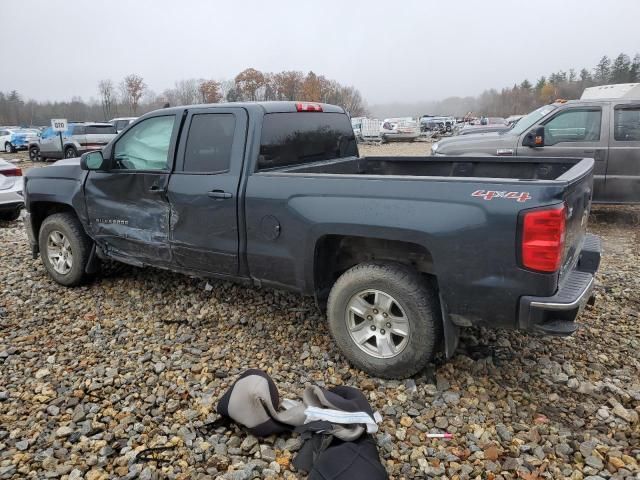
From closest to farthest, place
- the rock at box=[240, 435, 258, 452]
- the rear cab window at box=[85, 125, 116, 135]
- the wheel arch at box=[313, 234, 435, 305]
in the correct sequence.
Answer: the rock at box=[240, 435, 258, 452] → the wheel arch at box=[313, 234, 435, 305] → the rear cab window at box=[85, 125, 116, 135]

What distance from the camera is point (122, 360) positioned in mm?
3758

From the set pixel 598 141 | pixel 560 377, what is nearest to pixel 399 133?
pixel 598 141

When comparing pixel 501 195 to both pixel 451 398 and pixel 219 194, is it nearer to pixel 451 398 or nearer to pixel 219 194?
pixel 451 398

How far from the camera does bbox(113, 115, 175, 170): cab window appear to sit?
428cm

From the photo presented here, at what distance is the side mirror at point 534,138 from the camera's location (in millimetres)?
7365

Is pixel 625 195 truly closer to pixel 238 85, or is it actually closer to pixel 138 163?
pixel 138 163

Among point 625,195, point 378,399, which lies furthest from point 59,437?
point 625,195

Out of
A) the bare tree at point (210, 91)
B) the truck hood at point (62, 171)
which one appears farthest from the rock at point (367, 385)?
the bare tree at point (210, 91)

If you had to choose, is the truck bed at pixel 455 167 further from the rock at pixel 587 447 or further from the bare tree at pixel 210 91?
the bare tree at pixel 210 91

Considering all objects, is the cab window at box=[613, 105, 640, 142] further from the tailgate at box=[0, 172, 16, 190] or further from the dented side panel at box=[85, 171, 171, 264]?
the tailgate at box=[0, 172, 16, 190]

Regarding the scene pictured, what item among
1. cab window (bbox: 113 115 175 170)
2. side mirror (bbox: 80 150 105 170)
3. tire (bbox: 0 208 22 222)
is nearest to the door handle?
cab window (bbox: 113 115 175 170)

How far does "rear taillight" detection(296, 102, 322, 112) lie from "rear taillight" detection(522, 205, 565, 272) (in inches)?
91.1

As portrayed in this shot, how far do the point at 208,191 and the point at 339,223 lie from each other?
1.20 meters

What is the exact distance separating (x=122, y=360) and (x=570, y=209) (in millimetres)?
3302
